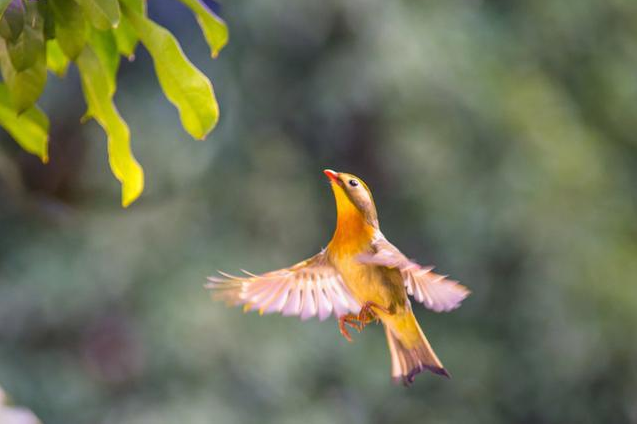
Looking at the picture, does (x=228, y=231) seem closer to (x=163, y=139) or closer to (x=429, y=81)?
(x=163, y=139)

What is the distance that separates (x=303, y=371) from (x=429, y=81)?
1.22 m

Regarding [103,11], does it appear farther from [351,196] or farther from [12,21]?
[351,196]

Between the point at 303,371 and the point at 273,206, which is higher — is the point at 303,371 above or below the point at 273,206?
below

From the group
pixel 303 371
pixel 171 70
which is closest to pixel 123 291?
pixel 303 371

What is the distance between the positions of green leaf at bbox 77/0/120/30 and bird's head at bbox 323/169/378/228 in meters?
0.25

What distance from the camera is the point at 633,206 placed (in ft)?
12.5

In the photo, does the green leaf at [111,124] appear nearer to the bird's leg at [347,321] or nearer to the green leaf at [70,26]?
the green leaf at [70,26]

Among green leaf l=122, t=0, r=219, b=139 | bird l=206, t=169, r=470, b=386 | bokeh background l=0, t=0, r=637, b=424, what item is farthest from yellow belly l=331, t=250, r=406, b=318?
bokeh background l=0, t=0, r=637, b=424

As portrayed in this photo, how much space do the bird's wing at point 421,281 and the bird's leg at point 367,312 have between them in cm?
2

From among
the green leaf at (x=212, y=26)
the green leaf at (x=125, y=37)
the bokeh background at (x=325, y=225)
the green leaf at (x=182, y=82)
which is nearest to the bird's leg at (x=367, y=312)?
the green leaf at (x=182, y=82)

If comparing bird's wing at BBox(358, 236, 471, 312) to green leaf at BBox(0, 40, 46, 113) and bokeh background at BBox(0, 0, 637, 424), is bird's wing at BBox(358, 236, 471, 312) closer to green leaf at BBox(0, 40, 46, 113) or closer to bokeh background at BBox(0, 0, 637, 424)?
green leaf at BBox(0, 40, 46, 113)

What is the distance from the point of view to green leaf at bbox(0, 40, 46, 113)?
67cm

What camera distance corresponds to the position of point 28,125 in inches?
32.7

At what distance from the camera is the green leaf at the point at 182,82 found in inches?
24.7
